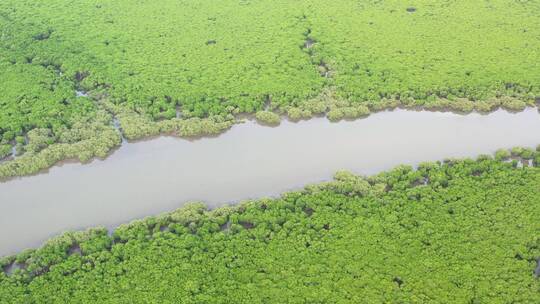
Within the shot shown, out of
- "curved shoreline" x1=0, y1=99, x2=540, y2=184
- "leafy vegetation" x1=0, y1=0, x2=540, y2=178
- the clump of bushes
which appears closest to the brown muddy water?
"curved shoreline" x1=0, y1=99, x2=540, y2=184

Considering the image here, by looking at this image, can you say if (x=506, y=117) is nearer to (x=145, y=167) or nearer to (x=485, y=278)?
(x=485, y=278)

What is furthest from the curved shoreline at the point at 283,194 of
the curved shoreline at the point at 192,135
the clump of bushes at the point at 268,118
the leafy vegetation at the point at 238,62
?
the clump of bushes at the point at 268,118

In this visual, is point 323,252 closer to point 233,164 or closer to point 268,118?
point 233,164

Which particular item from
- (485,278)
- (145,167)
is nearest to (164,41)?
(145,167)

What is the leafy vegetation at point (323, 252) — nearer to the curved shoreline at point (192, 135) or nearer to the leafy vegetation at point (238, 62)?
the curved shoreline at point (192, 135)

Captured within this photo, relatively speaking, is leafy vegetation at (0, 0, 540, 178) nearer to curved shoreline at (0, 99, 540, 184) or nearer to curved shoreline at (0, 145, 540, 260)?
curved shoreline at (0, 99, 540, 184)

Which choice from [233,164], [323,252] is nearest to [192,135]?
[233,164]
